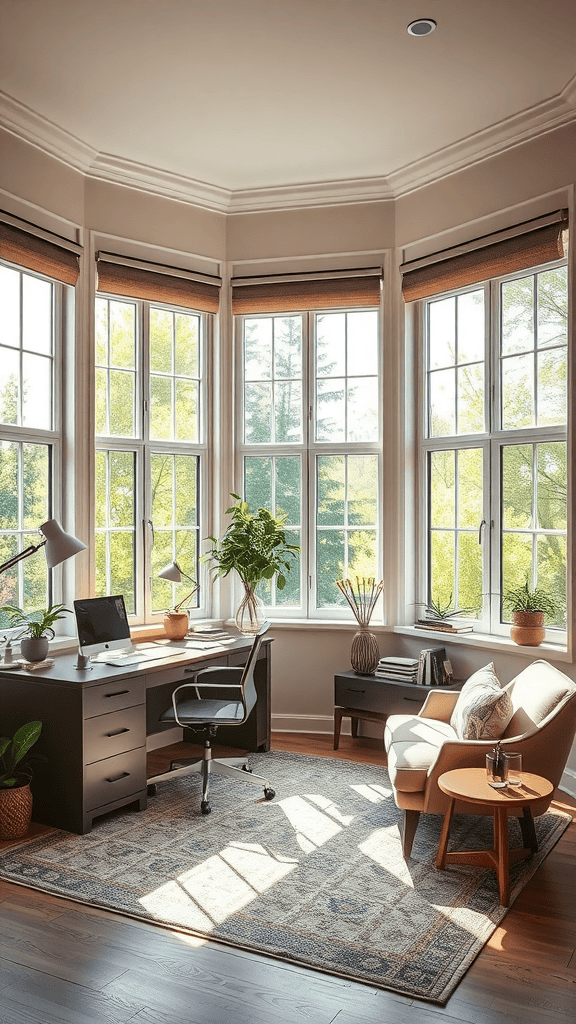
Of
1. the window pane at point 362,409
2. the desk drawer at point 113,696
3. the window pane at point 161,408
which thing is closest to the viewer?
the desk drawer at point 113,696

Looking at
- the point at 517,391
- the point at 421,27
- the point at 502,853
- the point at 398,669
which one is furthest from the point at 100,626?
the point at 421,27

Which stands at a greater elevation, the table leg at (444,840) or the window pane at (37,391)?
the window pane at (37,391)

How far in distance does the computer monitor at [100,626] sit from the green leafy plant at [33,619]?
0.39 feet

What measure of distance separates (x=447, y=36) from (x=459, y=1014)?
387cm

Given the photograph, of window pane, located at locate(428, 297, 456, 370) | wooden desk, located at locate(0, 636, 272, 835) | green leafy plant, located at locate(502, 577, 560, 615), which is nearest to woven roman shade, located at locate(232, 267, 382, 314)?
window pane, located at locate(428, 297, 456, 370)

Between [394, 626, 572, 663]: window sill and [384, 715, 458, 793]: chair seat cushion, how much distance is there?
0.68 metres

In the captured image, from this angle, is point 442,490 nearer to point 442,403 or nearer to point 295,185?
point 442,403

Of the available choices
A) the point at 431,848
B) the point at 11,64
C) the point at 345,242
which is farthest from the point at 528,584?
the point at 11,64

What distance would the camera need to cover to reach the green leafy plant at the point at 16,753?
143 inches

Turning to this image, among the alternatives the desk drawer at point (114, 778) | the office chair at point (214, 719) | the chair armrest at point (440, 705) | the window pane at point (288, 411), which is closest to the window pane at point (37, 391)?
the window pane at point (288, 411)

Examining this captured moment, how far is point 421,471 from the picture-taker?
528 cm

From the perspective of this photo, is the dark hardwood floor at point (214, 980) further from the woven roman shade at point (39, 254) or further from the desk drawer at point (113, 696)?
the woven roman shade at point (39, 254)

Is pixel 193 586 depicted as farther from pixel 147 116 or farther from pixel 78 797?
pixel 147 116

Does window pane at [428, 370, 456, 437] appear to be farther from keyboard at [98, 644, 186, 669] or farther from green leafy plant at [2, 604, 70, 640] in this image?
green leafy plant at [2, 604, 70, 640]
